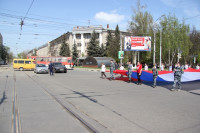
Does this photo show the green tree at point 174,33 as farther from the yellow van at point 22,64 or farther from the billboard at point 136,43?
the yellow van at point 22,64

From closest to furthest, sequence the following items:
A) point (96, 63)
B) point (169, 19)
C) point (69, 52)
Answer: point (169, 19) → point (96, 63) → point (69, 52)

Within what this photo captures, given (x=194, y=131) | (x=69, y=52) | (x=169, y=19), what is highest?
(x=169, y=19)

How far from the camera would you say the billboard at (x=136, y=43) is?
31469 millimetres

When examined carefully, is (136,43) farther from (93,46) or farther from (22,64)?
(93,46)

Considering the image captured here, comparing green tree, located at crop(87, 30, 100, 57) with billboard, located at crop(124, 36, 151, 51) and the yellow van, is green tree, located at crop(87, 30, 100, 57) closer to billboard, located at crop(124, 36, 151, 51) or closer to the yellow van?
the yellow van

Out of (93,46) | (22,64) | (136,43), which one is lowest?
(22,64)

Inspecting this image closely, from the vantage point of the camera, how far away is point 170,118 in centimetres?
578

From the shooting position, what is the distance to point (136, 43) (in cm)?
3189

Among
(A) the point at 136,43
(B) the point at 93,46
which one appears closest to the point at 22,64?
(A) the point at 136,43

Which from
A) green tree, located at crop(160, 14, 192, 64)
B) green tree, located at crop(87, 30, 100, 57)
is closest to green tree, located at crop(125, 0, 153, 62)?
green tree, located at crop(160, 14, 192, 64)

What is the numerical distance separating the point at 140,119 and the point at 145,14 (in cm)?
4289

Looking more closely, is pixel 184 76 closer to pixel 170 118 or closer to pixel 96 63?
pixel 170 118

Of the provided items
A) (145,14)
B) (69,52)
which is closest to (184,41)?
(145,14)

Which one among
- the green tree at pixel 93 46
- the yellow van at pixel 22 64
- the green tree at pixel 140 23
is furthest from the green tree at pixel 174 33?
the yellow van at pixel 22 64
